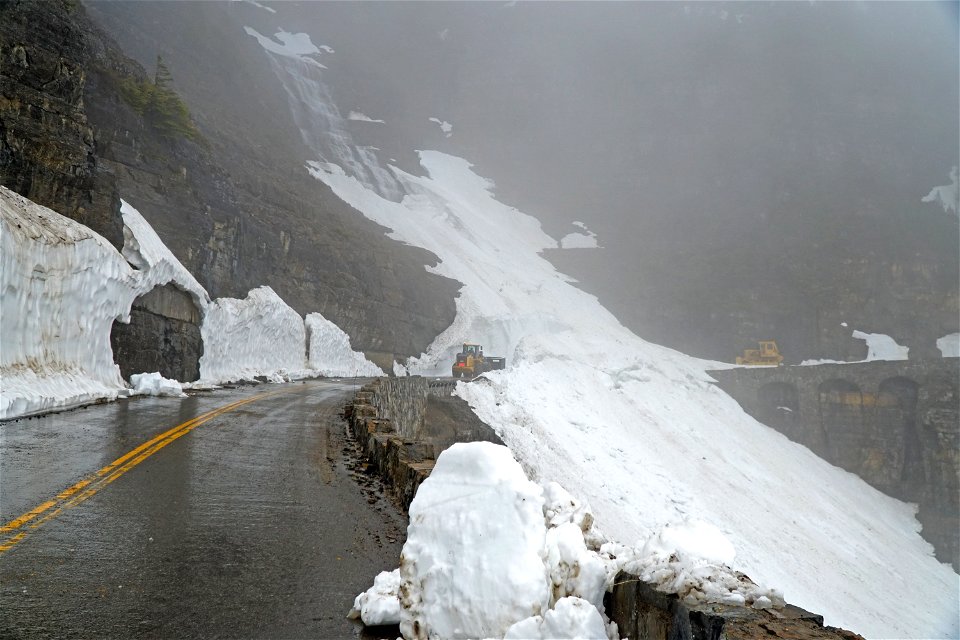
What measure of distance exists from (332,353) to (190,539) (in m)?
32.5

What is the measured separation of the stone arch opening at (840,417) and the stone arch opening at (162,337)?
142ft

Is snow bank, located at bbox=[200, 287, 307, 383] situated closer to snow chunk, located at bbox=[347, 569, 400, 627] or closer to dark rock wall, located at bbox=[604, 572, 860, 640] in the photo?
snow chunk, located at bbox=[347, 569, 400, 627]

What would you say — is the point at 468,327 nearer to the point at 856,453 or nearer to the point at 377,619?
the point at 856,453

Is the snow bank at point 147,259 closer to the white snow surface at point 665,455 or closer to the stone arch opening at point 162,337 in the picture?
the stone arch opening at point 162,337

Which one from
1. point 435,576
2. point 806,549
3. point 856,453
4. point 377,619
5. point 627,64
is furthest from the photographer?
point 627,64

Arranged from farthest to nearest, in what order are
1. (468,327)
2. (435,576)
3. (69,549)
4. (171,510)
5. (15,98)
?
(468,327), (15,98), (171,510), (69,549), (435,576)

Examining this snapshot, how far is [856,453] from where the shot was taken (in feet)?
138

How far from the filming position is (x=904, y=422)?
4169 cm

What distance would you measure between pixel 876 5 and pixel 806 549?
11357 cm

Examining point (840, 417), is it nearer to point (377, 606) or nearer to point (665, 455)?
point (665, 455)

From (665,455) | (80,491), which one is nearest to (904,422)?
(665,455)

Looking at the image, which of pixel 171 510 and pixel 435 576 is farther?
pixel 171 510

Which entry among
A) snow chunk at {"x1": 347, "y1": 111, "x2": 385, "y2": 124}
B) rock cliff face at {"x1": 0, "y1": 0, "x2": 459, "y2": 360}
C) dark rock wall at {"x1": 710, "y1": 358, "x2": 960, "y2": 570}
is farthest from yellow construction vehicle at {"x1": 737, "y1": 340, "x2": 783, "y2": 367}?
snow chunk at {"x1": 347, "y1": 111, "x2": 385, "y2": 124}

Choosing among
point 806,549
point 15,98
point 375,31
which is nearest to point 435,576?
point 15,98
